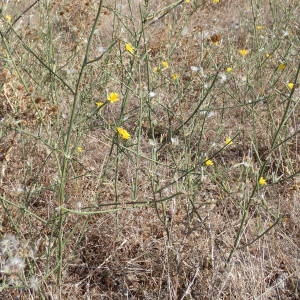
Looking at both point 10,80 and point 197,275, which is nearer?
point 197,275

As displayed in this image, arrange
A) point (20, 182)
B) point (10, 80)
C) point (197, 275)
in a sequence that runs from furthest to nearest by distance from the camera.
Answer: point (10, 80)
point (20, 182)
point (197, 275)

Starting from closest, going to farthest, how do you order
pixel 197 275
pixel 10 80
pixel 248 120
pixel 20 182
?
pixel 197 275 → pixel 20 182 → pixel 10 80 → pixel 248 120

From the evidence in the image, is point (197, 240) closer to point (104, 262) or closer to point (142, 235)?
point (142, 235)

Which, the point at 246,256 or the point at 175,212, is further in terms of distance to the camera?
the point at 175,212

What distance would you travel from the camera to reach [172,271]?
1781 millimetres

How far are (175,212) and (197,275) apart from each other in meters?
0.31

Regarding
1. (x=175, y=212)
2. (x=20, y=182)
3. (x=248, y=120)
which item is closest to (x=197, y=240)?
(x=175, y=212)

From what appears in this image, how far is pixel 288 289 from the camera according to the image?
178 cm

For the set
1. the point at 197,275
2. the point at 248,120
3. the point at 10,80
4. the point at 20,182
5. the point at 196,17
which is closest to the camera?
the point at 197,275

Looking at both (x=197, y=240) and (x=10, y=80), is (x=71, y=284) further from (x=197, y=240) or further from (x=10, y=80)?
(x=10, y=80)

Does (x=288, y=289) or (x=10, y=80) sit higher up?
(x=10, y=80)

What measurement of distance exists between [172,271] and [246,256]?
29cm

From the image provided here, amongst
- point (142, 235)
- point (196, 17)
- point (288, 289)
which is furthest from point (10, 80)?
point (196, 17)

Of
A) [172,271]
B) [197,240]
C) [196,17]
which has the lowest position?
[172,271]
